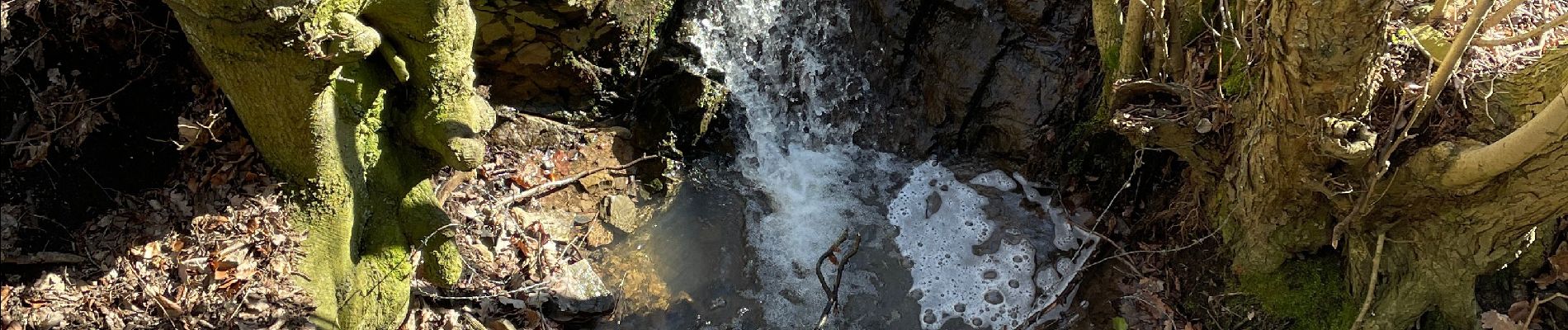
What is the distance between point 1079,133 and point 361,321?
3.81 meters

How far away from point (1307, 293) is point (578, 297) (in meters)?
3.60

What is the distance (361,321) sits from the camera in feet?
12.7

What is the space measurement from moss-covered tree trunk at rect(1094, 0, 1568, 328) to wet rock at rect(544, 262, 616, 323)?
110 inches

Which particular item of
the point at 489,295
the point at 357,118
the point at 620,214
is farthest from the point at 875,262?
the point at 357,118

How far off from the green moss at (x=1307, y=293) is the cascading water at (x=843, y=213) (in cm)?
93

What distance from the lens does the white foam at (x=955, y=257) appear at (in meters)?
5.04

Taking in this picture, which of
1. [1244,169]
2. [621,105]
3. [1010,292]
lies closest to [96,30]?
[621,105]

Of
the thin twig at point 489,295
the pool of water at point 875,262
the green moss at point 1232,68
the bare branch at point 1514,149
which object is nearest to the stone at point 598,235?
the pool of water at point 875,262

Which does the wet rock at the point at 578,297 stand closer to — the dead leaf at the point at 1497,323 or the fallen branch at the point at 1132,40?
the fallen branch at the point at 1132,40

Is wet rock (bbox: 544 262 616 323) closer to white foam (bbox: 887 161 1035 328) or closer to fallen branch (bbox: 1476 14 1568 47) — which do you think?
white foam (bbox: 887 161 1035 328)

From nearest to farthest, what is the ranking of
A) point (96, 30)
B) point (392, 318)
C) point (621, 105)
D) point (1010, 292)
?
1. point (96, 30)
2. point (392, 318)
3. point (1010, 292)
4. point (621, 105)

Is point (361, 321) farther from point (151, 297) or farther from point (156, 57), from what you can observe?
point (156, 57)

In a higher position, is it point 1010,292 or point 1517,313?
point 1517,313

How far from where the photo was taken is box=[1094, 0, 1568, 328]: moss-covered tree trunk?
3195 millimetres
